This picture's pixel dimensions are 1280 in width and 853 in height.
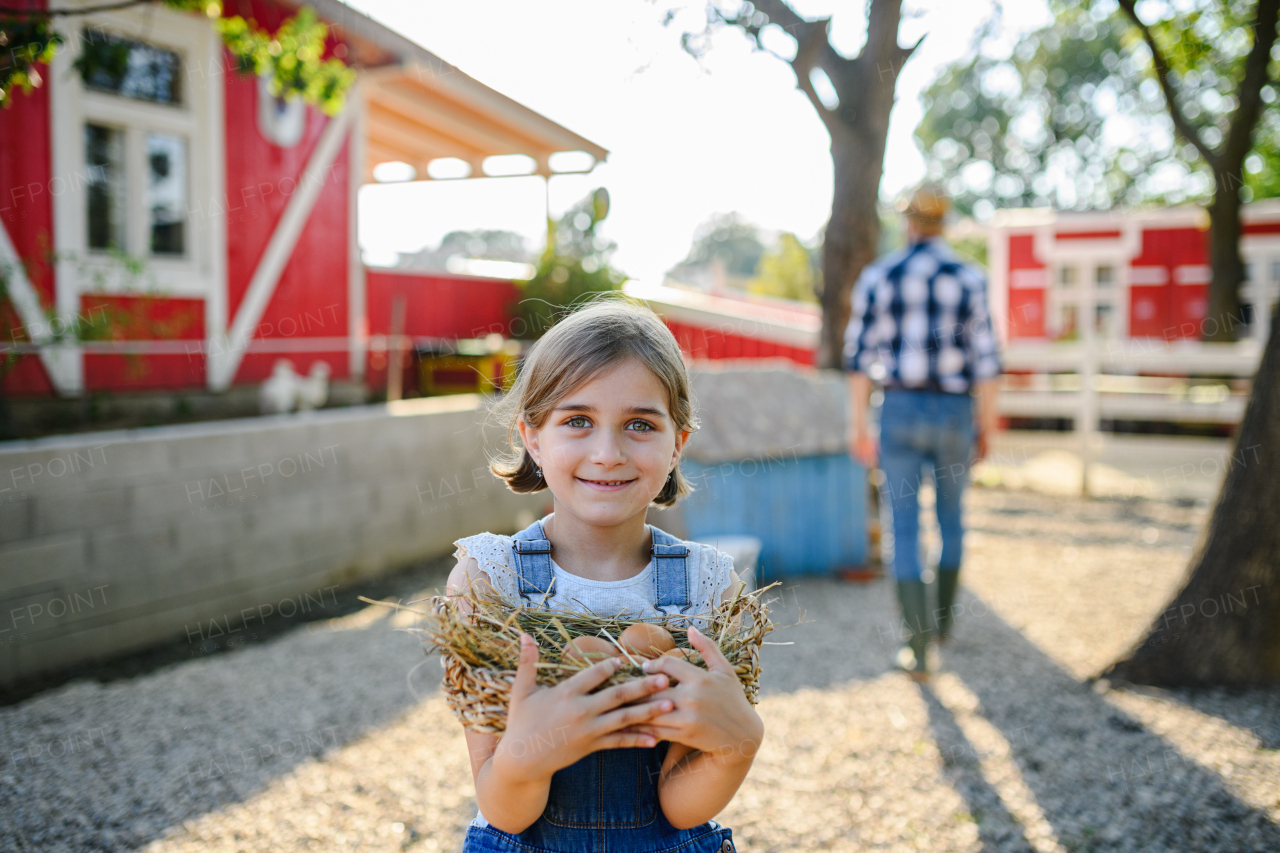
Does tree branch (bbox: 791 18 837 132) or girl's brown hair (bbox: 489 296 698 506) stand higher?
tree branch (bbox: 791 18 837 132)

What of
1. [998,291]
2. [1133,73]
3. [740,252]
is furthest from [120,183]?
[740,252]

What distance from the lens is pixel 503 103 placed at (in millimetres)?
9891

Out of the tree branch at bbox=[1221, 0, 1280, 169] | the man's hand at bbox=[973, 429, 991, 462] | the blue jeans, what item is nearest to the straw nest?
the blue jeans

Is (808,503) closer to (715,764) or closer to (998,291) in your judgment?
(715,764)

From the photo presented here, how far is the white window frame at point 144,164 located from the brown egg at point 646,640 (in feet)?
18.8

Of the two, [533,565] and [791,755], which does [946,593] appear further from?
[533,565]

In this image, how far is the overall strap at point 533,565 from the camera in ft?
5.51

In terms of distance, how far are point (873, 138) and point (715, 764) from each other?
23.1 ft

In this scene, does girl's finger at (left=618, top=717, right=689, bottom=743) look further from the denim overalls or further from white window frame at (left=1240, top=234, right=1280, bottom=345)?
white window frame at (left=1240, top=234, right=1280, bottom=345)

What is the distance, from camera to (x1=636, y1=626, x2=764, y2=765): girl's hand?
1.31m

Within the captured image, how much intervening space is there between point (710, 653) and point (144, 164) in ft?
23.9

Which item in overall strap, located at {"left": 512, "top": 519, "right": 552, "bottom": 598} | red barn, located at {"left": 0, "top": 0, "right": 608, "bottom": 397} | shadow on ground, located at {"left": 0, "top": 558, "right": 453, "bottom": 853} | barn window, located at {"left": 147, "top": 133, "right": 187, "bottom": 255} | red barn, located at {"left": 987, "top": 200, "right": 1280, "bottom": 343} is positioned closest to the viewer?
overall strap, located at {"left": 512, "top": 519, "right": 552, "bottom": 598}

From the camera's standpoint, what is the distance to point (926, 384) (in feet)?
13.3

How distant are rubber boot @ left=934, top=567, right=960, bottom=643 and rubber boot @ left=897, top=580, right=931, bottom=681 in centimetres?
27
